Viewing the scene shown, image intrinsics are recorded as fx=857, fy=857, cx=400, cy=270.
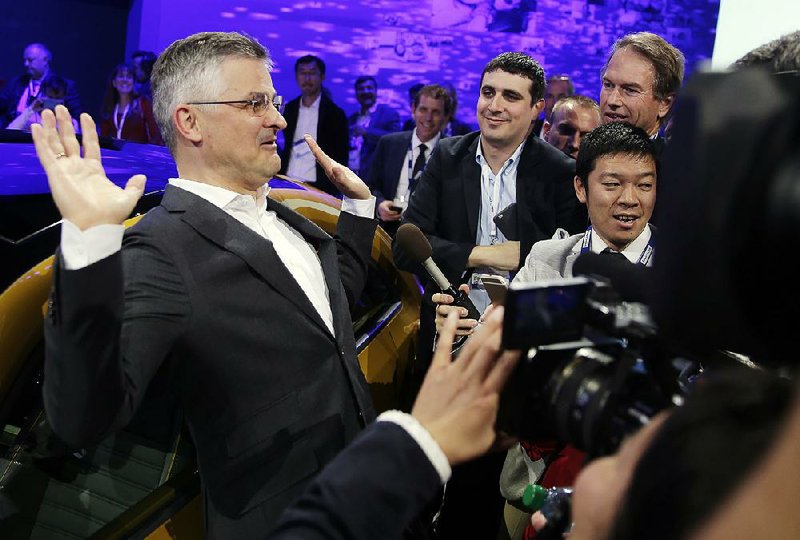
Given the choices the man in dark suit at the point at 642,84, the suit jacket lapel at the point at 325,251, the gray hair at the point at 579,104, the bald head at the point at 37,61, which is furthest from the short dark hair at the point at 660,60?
the bald head at the point at 37,61

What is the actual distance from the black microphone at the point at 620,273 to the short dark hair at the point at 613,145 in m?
1.64

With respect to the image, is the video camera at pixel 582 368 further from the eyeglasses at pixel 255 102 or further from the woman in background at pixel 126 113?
the woman in background at pixel 126 113

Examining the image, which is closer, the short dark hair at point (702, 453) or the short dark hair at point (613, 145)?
the short dark hair at point (702, 453)

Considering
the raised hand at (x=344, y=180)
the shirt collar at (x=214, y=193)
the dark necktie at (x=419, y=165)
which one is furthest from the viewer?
the dark necktie at (x=419, y=165)

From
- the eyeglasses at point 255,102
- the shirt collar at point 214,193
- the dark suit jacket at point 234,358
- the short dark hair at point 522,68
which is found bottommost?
the dark suit jacket at point 234,358

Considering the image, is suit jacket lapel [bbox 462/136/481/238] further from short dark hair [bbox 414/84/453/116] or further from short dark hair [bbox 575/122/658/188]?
short dark hair [bbox 414/84/453/116]

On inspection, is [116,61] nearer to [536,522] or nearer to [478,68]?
[478,68]

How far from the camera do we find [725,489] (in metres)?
0.67

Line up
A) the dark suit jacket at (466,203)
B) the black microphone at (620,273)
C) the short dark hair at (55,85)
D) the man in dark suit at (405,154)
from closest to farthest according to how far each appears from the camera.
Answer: the black microphone at (620,273) → the dark suit jacket at (466,203) → the man in dark suit at (405,154) → the short dark hair at (55,85)

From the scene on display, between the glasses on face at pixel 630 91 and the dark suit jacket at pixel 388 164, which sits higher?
the glasses on face at pixel 630 91

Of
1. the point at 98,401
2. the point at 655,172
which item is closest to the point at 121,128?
the point at 655,172

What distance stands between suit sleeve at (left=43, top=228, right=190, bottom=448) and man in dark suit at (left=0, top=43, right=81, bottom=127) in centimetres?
544

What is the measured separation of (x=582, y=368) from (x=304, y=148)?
630 cm

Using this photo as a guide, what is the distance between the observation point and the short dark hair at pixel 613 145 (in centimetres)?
268
